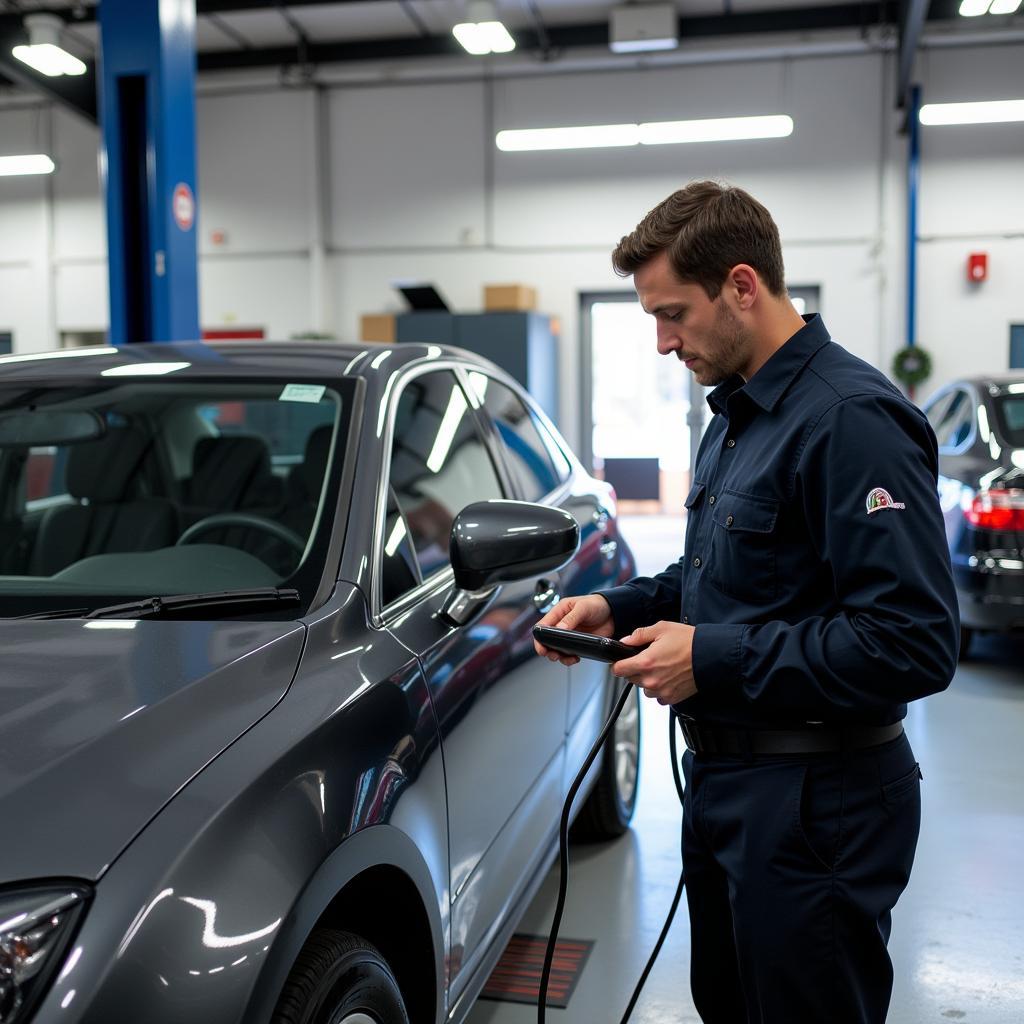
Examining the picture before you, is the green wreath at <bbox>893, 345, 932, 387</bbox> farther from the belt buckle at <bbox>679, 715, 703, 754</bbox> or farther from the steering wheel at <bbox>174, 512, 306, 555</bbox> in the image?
the belt buckle at <bbox>679, 715, 703, 754</bbox>

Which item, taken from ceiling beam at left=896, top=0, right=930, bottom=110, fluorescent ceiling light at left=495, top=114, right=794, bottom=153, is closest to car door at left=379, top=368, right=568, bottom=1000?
ceiling beam at left=896, top=0, right=930, bottom=110

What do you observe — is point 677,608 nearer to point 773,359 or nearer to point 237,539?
point 773,359

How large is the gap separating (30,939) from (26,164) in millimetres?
12404

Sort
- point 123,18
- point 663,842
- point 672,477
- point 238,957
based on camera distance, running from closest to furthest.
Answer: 1. point 238,957
2. point 663,842
3. point 123,18
4. point 672,477

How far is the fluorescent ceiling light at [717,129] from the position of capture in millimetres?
10664

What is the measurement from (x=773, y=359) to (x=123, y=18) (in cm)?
556

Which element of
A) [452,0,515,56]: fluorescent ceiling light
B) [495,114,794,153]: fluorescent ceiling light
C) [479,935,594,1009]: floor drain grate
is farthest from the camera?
[495,114,794,153]: fluorescent ceiling light

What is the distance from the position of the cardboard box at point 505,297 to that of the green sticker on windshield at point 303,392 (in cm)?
917

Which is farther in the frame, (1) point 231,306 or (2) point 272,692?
(1) point 231,306

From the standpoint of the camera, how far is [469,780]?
1.79m

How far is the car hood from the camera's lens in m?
1.09

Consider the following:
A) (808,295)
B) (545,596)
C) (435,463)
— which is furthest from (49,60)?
(545,596)

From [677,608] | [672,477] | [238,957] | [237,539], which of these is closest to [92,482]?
[237,539]

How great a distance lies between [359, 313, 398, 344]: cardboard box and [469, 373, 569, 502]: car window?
28.2ft
